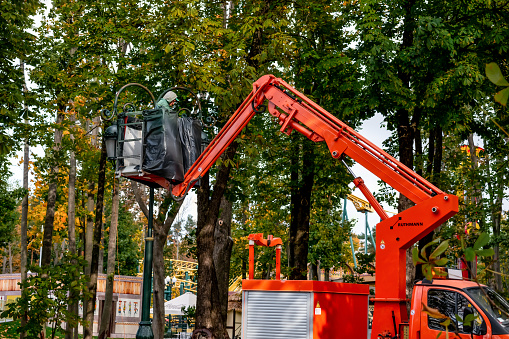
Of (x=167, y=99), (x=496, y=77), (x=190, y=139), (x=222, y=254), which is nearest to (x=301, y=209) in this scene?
(x=222, y=254)

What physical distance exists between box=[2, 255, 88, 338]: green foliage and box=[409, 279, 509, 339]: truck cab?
36.5 ft

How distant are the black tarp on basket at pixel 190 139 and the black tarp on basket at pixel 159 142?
2.12 ft

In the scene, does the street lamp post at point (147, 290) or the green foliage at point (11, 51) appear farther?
the green foliage at point (11, 51)

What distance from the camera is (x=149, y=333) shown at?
1045 centimetres

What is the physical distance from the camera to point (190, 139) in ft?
43.8

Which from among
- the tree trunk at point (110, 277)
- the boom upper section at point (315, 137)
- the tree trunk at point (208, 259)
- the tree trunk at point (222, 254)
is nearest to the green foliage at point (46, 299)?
the tree trunk at point (208, 259)


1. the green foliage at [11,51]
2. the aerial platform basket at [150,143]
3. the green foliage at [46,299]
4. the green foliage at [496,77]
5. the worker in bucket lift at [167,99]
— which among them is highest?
the green foliage at [11,51]

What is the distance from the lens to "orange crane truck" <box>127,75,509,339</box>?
9.95m

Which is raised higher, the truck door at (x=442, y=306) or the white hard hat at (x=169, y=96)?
the white hard hat at (x=169, y=96)

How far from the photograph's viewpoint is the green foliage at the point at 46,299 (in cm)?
1720

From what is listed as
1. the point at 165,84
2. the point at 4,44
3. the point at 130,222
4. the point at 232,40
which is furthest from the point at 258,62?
the point at 130,222

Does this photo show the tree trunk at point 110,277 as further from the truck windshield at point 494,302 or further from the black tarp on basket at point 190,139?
the truck windshield at point 494,302

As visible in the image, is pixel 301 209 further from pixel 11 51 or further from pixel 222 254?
pixel 11 51

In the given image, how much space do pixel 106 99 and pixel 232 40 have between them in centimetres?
622
